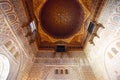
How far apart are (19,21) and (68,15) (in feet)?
7.66

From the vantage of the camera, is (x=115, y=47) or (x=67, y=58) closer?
(x=115, y=47)

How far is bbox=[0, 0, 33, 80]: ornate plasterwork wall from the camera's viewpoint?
13.2 feet

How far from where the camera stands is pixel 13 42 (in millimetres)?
4656

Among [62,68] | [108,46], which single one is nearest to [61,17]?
[62,68]

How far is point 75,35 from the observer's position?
22.1 feet

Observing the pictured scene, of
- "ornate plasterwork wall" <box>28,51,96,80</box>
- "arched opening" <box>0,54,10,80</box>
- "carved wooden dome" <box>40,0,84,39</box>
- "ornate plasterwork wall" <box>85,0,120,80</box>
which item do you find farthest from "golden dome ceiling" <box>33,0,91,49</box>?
"arched opening" <box>0,54,10,80</box>

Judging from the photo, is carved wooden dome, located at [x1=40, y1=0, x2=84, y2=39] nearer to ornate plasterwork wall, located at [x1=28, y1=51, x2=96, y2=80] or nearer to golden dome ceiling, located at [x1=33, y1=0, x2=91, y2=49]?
golden dome ceiling, located at [x1=33, y1=0, x2=91, y2=49]

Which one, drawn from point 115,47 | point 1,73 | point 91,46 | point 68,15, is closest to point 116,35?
point 115,47

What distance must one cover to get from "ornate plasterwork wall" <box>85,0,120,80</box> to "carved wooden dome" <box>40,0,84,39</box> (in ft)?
4.49

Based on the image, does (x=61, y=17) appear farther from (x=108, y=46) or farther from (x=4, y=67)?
(x=4, y=67)

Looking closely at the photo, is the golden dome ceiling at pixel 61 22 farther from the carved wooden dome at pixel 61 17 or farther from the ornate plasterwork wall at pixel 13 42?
the ornate plasterwork wall at pixel 13 42

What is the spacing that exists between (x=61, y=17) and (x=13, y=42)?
253cm

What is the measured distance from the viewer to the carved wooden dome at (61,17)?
5719 mm

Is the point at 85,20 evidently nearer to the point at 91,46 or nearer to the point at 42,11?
the point at 91,46
